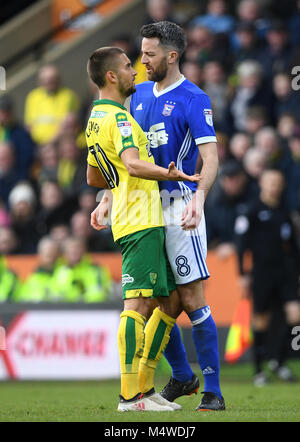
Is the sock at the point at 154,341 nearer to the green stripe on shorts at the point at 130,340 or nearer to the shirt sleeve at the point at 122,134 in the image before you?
the green stripe on shorts at the point at 130,340

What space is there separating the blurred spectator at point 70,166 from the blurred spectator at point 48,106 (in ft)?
2.12

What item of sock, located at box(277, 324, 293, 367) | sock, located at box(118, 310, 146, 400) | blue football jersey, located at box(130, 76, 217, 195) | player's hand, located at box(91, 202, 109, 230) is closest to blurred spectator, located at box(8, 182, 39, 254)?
sock, located at box(277, 324, 293, 367)

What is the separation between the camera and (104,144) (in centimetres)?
563

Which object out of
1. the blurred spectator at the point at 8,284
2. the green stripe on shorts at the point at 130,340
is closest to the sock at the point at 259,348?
the blurred spectator at the point at 8,284

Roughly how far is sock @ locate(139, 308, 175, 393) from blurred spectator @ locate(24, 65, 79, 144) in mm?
7991

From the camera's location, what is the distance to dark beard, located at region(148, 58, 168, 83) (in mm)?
5946

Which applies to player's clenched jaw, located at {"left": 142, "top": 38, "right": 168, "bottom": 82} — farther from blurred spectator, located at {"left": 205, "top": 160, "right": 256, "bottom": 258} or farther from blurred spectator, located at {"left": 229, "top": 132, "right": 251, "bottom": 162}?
blurred spectator, located at {"left": 229, "top": 132, "right": 251, "bottom": 162}

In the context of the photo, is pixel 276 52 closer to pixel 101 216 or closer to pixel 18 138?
pixel 18 138

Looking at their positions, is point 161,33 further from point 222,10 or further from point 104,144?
point 222,10

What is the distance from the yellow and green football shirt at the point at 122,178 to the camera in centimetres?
561

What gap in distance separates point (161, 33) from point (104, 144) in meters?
0.87

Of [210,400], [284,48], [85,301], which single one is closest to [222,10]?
[284,48]

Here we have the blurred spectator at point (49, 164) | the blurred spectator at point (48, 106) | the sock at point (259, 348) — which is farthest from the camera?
the blurred spectator at point (48, 106)

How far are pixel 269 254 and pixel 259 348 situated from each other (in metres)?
1.05
